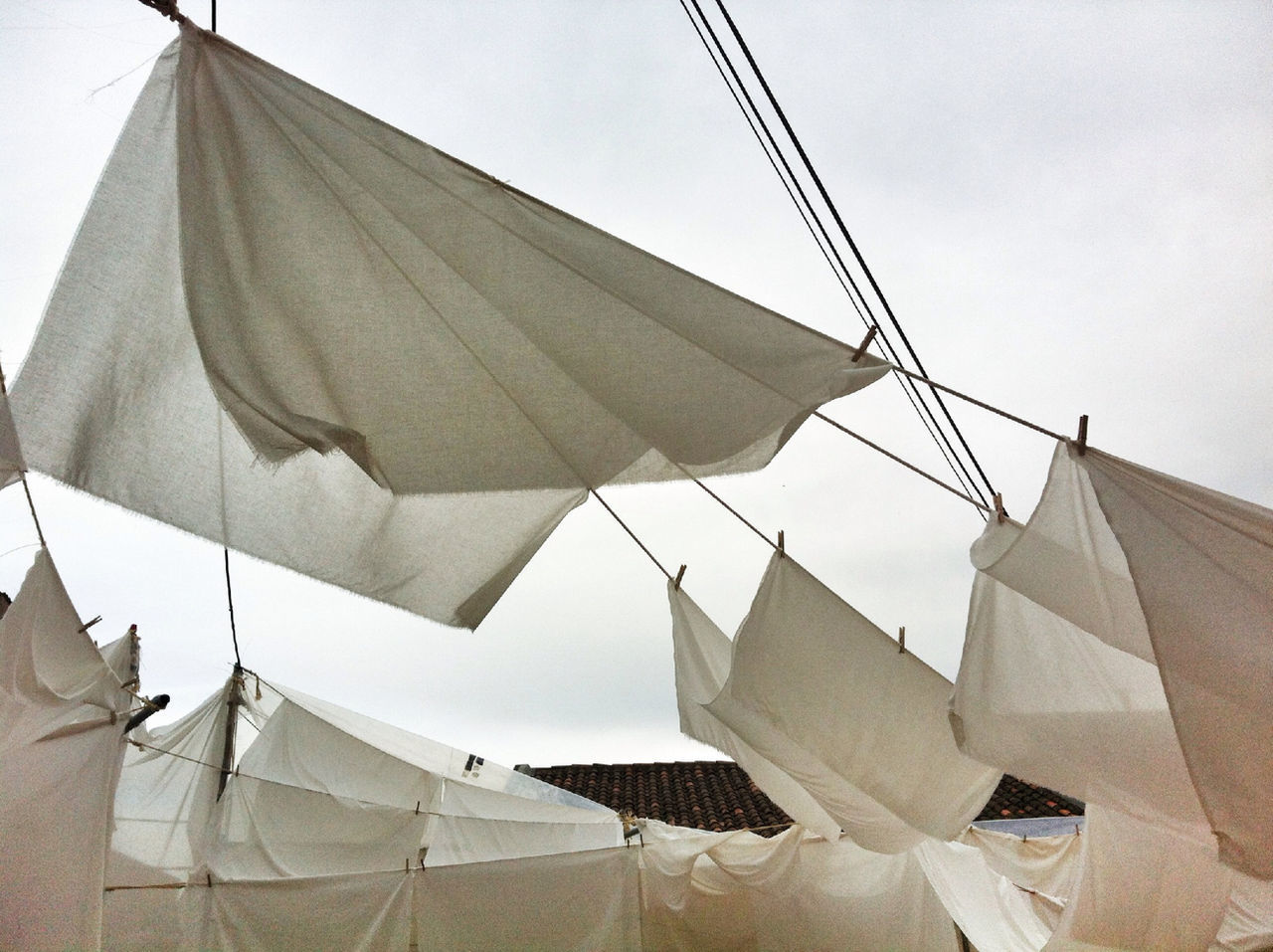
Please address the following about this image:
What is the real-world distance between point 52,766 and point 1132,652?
3.24 meters

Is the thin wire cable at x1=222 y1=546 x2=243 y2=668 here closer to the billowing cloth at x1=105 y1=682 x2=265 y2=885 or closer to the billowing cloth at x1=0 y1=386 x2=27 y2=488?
the billowing cloth at x1=105 y1=682 x2=265 y2=885

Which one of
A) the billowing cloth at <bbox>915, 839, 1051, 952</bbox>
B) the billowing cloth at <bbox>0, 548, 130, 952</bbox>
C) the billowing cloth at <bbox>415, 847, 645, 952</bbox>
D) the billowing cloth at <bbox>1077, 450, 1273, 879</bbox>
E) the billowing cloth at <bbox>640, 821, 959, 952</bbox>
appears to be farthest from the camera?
the billowing cloth at <bbox>640, 821, 959, 952</bbox>

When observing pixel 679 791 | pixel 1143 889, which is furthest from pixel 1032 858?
pixel 679 791

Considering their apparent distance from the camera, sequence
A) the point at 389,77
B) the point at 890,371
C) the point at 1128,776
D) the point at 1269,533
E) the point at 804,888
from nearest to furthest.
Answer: the point at 1269,533 → the point at 890,371 → the point at 1128,776 → the point at 389,77 → the point at 804,888

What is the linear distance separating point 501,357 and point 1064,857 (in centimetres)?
478

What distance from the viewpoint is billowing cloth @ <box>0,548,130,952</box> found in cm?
278

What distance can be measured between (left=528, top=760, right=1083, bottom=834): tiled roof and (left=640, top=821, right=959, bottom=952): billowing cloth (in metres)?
1.89

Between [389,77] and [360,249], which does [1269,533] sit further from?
[389,77]

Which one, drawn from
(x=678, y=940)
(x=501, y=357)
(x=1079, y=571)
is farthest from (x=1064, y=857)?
(x=501, y=357)

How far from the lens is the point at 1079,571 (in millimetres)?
2590

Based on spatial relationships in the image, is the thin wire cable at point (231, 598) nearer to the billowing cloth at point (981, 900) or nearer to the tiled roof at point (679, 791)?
the billowing cloth at point (981, 900)

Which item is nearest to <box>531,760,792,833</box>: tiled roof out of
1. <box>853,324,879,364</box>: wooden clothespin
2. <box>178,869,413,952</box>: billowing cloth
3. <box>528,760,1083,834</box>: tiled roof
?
<box>528,760,1083,834</box>: tiled roof

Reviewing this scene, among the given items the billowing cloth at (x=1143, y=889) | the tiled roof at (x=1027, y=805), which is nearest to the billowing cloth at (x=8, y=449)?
the billowing cloth at (x=1143, y=889)

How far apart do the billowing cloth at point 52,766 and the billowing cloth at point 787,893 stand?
381 cm
